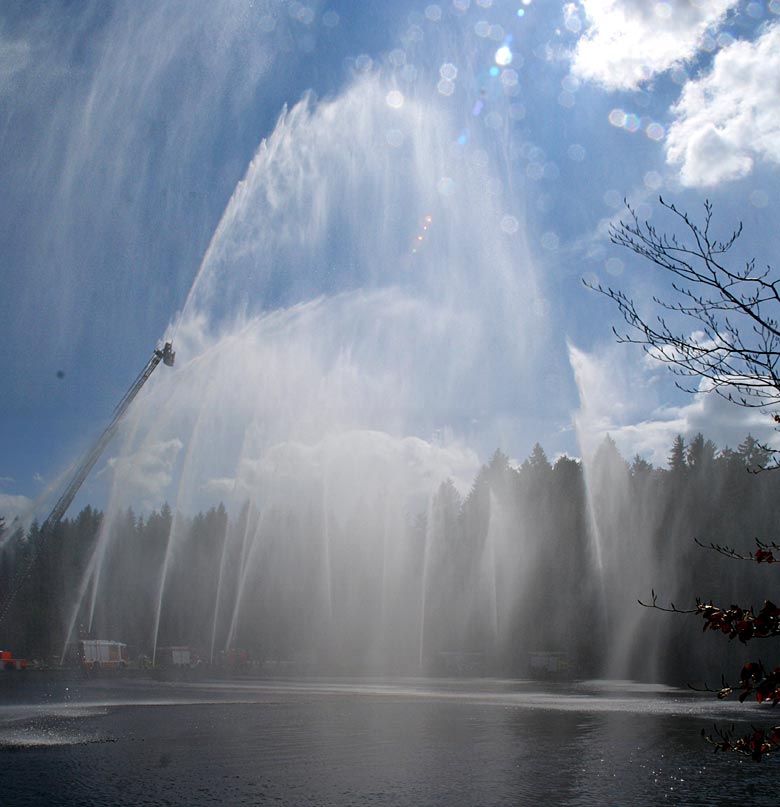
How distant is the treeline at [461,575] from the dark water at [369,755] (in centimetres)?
3024

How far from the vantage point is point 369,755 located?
18.4 meters

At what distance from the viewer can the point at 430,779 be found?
1552 cm

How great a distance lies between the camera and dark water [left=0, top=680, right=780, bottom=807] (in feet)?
46.0

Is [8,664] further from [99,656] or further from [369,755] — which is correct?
[369,755]

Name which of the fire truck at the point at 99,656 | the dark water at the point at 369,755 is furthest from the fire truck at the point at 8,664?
the dark water at the point at 369,755

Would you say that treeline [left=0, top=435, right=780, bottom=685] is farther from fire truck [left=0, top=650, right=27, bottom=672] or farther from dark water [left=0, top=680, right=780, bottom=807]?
dark water [left=0, top=680, right=780, bottom=807]

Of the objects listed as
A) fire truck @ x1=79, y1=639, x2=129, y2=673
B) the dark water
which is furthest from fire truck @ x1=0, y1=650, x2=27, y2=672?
the dark water

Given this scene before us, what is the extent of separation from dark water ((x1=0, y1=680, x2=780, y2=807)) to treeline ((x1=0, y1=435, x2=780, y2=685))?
30.2m

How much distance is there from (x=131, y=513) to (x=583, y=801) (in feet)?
352

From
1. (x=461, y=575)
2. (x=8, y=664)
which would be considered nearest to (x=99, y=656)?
(x=8, y=664)

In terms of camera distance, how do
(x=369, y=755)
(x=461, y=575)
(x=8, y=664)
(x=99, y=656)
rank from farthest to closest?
(x=461, y=575) → (x=99, y=656) → (x=8, y=664) → (x=369, y=755)

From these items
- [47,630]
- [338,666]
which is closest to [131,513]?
[47,630]

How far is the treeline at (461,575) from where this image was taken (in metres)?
65.7

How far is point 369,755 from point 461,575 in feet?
225
